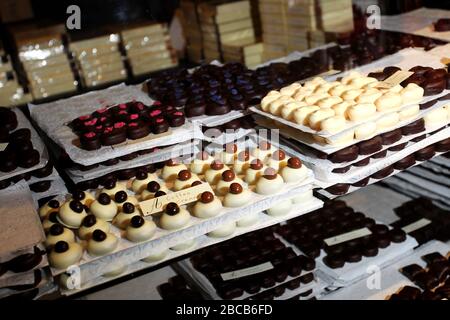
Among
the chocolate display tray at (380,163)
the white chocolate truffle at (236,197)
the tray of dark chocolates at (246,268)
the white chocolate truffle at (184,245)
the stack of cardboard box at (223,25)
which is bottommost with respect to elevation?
the tray of dark chocolates at (246,268)

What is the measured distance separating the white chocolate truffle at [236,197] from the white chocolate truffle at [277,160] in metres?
0.18

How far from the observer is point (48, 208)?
1.75 meters

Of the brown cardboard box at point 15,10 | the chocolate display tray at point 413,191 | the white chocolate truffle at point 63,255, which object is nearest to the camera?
the white chocolate truffle at point 63,255

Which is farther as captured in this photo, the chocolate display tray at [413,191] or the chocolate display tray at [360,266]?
the chocolate display tray at [413,191]

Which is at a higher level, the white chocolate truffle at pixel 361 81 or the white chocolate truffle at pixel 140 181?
the white chocolate truffle at pixel 361 81

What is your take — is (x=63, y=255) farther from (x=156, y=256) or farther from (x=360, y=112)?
(x=360, y=112)

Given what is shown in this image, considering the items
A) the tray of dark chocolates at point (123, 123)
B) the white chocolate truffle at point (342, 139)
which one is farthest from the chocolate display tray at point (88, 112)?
the white chocolate truffle at point (342, 139)

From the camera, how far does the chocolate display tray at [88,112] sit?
1812mm

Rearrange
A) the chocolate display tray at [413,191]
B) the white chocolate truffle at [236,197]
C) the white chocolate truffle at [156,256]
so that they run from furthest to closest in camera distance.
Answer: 1. the chocolate display tray at [413,191]
2. the white chocolate truffle at [236,197]
3. the white chocolate truffle at [156,256]

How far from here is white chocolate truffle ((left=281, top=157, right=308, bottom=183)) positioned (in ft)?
5.78

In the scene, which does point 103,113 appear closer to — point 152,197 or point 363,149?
point 152,197

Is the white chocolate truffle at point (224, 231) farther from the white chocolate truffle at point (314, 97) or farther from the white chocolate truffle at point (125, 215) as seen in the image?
the white chocolate truffle at point (314, 97)
